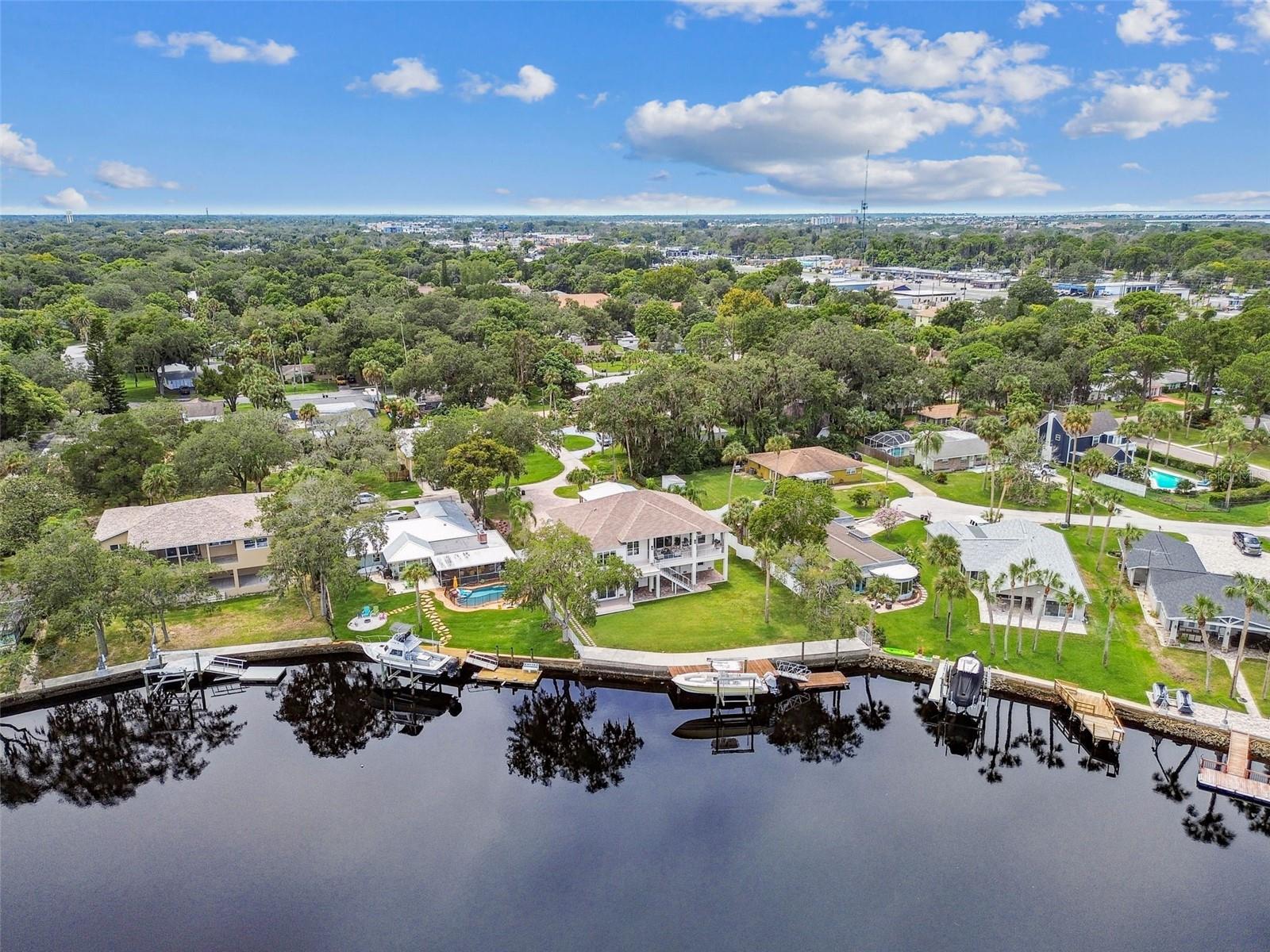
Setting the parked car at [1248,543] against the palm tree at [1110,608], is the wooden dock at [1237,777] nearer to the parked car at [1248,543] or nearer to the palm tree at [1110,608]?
the palm tree at [1110,608]

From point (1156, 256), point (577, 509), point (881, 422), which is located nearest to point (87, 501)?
point (577, 509)

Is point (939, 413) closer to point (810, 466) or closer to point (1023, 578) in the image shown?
point (810, 466)

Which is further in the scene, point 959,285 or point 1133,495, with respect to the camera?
point 959,285

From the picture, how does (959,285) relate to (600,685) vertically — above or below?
above

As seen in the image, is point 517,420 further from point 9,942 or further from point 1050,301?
point 1050,301

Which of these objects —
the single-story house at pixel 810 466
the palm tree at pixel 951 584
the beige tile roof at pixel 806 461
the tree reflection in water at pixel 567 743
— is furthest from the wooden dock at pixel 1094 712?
the beige tile roof at pixel 806 461

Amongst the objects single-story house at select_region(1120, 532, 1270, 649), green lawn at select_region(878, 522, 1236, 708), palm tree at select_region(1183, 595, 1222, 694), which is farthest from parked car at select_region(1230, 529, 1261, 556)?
palm tree at select_region(1183, 595, 1222, 694)
